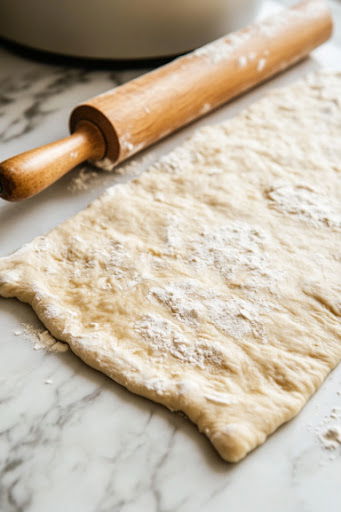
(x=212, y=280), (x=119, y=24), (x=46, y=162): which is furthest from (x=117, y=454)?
(x=119, y=24)

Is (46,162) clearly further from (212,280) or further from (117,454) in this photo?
(117,454)

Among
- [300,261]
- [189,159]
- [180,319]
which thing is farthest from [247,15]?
[180,319]

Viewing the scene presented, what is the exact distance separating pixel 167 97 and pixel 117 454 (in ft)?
2.83

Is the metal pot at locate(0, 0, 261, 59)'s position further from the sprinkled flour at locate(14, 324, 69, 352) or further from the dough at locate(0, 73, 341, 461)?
the sprinkled flour at locate(14, 324, 69, 352)

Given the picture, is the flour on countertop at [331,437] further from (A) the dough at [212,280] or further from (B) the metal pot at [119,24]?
(B) the metal pot at [119,24]

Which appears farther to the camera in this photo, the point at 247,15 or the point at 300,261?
the point at 247,15

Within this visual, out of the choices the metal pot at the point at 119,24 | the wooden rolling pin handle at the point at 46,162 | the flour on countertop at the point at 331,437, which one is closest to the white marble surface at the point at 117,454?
the flour on countertop at the point at 331,437

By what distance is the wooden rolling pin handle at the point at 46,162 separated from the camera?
111 cm

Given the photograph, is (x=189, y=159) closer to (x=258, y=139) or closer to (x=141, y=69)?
(x=258, y=139)

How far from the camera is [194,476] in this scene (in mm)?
797

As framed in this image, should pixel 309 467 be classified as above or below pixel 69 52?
below

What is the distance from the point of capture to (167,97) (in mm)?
1332

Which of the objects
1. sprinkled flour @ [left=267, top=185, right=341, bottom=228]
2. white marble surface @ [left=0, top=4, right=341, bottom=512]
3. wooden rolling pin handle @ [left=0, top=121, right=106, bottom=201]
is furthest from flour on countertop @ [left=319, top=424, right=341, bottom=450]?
wooden rolling pin handle @ [left=0, top=121, right=106, bottom=201]

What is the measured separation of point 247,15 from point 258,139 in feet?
1.64
